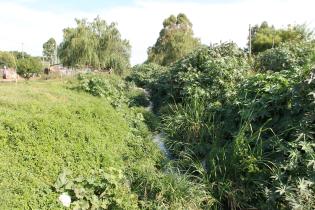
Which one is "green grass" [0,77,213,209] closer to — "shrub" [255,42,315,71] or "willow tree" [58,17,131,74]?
"shrub" [255,42,315,71]

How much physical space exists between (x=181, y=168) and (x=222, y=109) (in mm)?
1522

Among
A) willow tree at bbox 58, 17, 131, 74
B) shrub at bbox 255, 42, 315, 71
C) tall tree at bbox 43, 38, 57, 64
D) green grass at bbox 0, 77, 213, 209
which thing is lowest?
green grass at bbox 0, 77, 213, 209

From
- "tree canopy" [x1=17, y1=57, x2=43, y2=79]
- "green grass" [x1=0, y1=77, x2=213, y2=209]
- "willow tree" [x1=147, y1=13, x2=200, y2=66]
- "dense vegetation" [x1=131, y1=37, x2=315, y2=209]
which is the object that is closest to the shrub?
"dense vegetation" [x1=131, y1=37, x2=315, y2=209]

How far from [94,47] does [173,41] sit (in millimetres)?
8687

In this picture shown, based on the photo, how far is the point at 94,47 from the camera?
27.0 m

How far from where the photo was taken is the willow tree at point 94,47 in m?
26.5

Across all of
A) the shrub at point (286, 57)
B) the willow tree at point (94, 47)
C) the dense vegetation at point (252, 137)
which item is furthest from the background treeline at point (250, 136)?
the willow tree at point (94, 47)

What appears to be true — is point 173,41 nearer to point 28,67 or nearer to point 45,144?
point 28,67

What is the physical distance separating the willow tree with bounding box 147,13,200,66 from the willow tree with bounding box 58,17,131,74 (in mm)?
5249

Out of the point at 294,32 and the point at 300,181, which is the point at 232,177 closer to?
the point at 300,181

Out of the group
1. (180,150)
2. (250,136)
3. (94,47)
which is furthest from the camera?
(94,47)

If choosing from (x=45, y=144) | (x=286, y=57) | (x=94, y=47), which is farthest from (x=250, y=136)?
(x=94, y=47)

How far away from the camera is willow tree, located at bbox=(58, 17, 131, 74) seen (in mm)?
26531

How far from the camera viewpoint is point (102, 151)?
5996 mm
